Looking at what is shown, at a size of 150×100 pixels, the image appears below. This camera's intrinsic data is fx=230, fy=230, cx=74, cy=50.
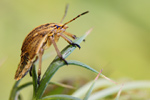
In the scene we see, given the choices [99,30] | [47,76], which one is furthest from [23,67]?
[99,30]

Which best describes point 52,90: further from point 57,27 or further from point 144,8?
point 144,8

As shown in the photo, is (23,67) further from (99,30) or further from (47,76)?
(99,30)

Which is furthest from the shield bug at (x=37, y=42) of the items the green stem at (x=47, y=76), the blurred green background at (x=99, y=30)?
the blurred green background at (x=99, y=30)

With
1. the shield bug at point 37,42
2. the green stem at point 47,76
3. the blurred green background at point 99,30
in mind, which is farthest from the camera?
the blurred green background at point 99,30

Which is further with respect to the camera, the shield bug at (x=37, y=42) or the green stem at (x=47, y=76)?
the shield bug at (x=37, y=42)

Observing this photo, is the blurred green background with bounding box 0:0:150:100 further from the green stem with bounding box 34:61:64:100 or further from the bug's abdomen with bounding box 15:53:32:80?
the green stem with bounding box 34:61:64:100

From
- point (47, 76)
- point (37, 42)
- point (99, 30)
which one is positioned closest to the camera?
point (47, 76)

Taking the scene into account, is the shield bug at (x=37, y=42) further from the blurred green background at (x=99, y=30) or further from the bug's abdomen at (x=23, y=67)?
the blurred green background at (x=99, y=30)

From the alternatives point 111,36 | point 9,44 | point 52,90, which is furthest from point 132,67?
point 52,90
